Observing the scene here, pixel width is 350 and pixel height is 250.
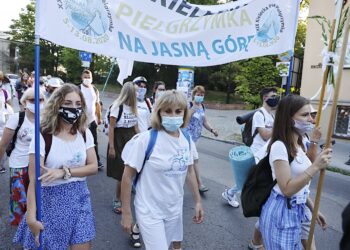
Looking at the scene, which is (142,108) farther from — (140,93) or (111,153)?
(111,153)

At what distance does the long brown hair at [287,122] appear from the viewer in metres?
2.41

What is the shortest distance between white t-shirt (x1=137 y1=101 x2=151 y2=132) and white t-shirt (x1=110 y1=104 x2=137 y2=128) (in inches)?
6.1

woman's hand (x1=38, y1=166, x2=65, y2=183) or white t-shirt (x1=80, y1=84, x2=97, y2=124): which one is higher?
white t-shirt (x1=80, y1=84, x2=97, y2=124)

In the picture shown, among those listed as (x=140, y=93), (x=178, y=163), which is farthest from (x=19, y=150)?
(x=140, y=93)

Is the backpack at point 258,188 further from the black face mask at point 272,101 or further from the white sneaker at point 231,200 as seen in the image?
the white sneaker at point 231,200

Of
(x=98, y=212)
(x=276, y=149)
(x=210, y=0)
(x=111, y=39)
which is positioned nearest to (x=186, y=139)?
(x=276, y=149)

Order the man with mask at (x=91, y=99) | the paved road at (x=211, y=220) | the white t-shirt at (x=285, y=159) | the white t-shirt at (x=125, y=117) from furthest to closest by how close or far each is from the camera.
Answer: the man with mask at (x=91, y=99)
the white t-shirt at (x=125, y=117)
the paved road at (x=211, y=220)
the white t-shirt at (x=285, y=159)

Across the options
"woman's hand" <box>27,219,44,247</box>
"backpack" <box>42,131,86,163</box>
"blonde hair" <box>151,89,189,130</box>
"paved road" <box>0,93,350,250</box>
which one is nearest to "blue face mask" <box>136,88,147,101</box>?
A: "paved road" <box>0,93,350,250</box>

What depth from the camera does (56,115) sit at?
2.47 metres

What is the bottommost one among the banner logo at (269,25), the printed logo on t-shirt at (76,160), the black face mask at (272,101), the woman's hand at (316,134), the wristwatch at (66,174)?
the wristwatch at (66,174)

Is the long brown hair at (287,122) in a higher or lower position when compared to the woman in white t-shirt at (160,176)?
higher

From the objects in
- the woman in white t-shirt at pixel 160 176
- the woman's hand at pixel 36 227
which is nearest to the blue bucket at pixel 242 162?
the woman in white t-shirt at pixel 160 176

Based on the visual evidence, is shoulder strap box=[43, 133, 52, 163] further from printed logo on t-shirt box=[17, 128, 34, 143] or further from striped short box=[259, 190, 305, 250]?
striped short box=[259, 190, 305, 250]

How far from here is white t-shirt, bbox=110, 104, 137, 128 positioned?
454 cm
